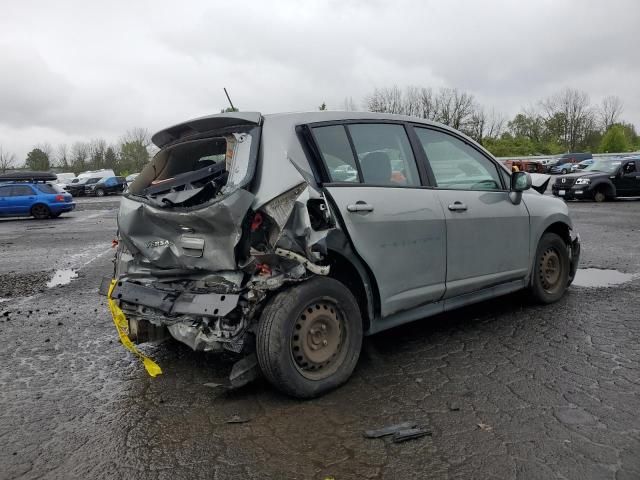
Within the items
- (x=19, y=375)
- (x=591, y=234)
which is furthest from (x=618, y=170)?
(x=19, y=375)

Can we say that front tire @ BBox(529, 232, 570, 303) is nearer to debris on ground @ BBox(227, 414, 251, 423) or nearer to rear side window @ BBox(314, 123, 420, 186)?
rear side window @ BBox(314, 123, 420, 186)

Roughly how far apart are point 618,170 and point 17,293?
806 inches

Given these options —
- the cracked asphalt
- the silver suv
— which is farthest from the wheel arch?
the silver suv

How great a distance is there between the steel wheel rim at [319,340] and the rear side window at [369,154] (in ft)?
2.93

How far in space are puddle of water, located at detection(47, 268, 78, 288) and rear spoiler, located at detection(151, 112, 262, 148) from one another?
4.31 m

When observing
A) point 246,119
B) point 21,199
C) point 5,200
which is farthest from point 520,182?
point 5,200

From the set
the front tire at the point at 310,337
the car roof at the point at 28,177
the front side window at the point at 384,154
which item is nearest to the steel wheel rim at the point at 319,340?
the front tire at the point at 310,337

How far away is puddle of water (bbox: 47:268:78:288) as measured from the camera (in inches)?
301

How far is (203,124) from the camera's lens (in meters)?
3.80

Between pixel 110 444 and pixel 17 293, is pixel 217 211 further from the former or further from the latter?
pixel 17 293

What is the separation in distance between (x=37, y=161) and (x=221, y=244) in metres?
79.4

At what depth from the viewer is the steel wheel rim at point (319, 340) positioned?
10.9 ft

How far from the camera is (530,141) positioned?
76562 mm

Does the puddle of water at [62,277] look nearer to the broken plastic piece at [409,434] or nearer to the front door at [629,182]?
Result: the broken plastic piece at [409,434]
